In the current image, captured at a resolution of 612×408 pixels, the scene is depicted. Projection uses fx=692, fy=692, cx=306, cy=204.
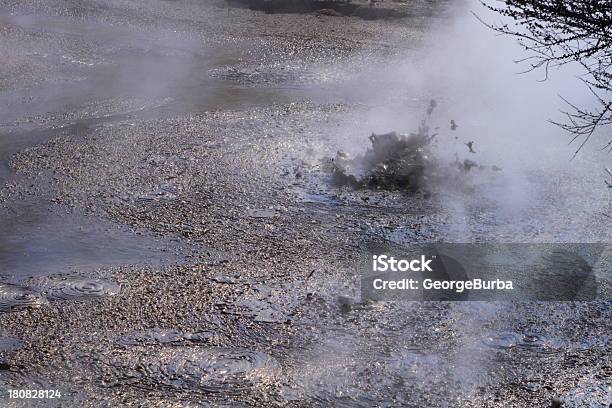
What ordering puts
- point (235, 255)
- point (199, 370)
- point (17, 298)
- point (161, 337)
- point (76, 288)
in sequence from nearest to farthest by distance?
point (199, 370) → point (161, 337) → point (17, 298) → point (76, 288) → point (235, 255)

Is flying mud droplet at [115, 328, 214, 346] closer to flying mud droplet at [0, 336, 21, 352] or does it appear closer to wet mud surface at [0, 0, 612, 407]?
wet mud surface at [0, 0, 612, 407]

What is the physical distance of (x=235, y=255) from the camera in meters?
5.78

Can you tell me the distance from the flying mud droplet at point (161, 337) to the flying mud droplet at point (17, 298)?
82cm

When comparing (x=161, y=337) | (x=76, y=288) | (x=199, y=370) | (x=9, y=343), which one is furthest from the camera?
(x=76, y=288)

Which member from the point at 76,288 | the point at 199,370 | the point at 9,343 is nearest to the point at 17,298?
the point at 76,288

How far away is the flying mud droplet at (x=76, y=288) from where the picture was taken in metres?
5.14

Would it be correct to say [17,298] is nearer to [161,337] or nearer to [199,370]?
[161,337]

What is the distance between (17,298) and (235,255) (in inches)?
67.0

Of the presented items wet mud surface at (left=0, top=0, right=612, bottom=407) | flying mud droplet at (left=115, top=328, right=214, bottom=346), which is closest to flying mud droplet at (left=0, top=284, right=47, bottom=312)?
wet mud surface at (left=0, top=0, right=612, bottom=407)

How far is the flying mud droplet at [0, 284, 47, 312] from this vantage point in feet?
16.3

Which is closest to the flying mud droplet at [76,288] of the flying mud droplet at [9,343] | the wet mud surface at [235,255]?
the wet mud surface at [235,255]

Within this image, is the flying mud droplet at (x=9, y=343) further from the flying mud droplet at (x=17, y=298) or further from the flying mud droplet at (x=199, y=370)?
the flying mud droplet at (x=199, y=370)

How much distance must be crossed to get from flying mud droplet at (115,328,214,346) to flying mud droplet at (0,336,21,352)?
64 cm

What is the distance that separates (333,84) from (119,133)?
358 cm
